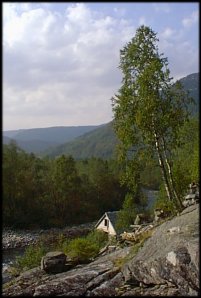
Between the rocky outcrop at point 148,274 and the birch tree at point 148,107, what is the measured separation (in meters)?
Result: 5.87

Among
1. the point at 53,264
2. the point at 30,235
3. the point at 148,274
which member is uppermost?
the point at 148,274

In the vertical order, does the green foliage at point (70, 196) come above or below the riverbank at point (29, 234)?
above

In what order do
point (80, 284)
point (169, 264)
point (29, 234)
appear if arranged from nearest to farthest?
1. point (169, 264)
2. point (80, 284)
3. point (29, 234)

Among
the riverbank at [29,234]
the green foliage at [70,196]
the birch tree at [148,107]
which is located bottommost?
the riverbank at [29,234]

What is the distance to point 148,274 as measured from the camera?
13.6m

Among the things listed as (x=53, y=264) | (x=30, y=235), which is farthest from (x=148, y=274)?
(x=30, y=235)

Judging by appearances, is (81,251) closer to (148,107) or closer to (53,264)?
(53,264)

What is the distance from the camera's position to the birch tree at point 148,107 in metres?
20.8

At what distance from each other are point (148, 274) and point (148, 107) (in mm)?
9438

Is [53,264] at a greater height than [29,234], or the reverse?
[53,264]

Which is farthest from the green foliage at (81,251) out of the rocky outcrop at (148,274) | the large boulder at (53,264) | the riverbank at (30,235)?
the riverbank at (30,235)

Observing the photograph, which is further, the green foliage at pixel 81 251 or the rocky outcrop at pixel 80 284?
the green foliage at pixel 81 251

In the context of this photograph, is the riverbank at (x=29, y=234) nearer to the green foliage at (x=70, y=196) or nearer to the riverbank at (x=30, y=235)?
the riverbank at (x=30, y=235)

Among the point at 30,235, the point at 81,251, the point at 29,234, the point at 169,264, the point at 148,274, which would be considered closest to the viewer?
the point at 169,264
